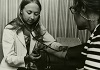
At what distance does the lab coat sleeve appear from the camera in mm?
1452

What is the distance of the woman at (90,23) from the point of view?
896 millimetres

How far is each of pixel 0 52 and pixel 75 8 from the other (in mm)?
913

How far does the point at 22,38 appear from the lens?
157cm

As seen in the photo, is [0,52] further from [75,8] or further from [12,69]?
[75,8]

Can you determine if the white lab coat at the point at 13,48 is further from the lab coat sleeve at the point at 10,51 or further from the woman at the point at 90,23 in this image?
the woman at the point at 90,23

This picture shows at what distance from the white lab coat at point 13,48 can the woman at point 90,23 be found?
1.80 feet

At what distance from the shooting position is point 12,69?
1529 mm

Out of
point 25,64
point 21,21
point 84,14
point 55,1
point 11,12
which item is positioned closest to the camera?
point 84,14

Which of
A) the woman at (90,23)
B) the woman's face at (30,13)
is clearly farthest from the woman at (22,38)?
the woman at (90,23)

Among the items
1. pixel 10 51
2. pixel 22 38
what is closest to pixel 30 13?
pixel 22 38

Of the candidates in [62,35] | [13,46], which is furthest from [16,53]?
[62,35]

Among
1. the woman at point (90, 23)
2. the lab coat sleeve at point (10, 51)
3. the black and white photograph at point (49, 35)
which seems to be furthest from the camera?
the lab coat sleeve at point (10, 51)

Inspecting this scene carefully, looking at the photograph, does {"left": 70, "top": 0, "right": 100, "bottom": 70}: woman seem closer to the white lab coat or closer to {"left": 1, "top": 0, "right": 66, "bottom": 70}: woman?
{"left": 1, "top": 0, "right": 66, "bottom": 70}: woman

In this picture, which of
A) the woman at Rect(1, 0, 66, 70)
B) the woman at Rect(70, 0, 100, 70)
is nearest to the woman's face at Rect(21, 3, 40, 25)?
the woman at Rect(1, 0, 66, 70)
